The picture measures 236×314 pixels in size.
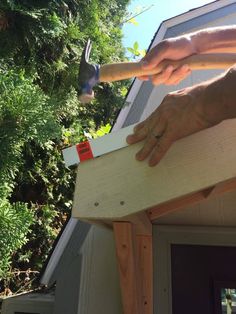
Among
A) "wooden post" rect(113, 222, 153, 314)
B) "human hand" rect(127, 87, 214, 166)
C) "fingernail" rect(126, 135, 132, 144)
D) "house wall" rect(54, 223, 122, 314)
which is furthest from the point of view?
"house wall" rect(54, 223, 122, 314)

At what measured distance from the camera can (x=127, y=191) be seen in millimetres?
1658

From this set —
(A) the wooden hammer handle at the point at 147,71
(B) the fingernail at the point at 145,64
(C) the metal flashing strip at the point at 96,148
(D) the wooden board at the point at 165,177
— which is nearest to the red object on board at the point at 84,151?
(C) the metal flashing strip at the point at 96,148

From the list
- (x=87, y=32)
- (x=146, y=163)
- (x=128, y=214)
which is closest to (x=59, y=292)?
(x=128, y=214)

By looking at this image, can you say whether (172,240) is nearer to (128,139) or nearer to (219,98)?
(128,139)

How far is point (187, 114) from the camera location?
149cm

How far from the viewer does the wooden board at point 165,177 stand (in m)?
1.61

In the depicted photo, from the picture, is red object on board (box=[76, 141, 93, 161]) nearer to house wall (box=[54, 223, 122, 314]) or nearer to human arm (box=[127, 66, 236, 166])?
human arm (box=[127, 66, 236, 166])

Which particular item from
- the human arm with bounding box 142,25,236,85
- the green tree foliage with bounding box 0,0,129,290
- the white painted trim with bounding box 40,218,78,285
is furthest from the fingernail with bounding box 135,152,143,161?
the green tree foliage with bounding box 0,0,129,290

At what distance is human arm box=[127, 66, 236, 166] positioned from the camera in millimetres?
1391

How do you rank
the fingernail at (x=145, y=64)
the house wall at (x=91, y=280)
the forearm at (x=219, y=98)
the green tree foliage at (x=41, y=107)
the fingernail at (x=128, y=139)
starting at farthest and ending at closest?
the green tree foliage at (x=41, y=107) → the house wall at (x=91, y=280) → the fingernail at (x=128, y=139) → the fingernail at (x=145, y=64) → the forearm at (x=219, y=98)

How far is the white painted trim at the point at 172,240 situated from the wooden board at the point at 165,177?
3.44 feet

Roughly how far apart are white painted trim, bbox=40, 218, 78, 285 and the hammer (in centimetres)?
126

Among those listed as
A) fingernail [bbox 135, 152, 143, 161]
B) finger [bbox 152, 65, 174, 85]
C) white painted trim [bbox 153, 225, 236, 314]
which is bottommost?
white painted trim [bbox 153, 225, 236, 314]

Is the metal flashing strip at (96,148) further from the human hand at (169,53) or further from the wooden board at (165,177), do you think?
the human hand at (169,53)
